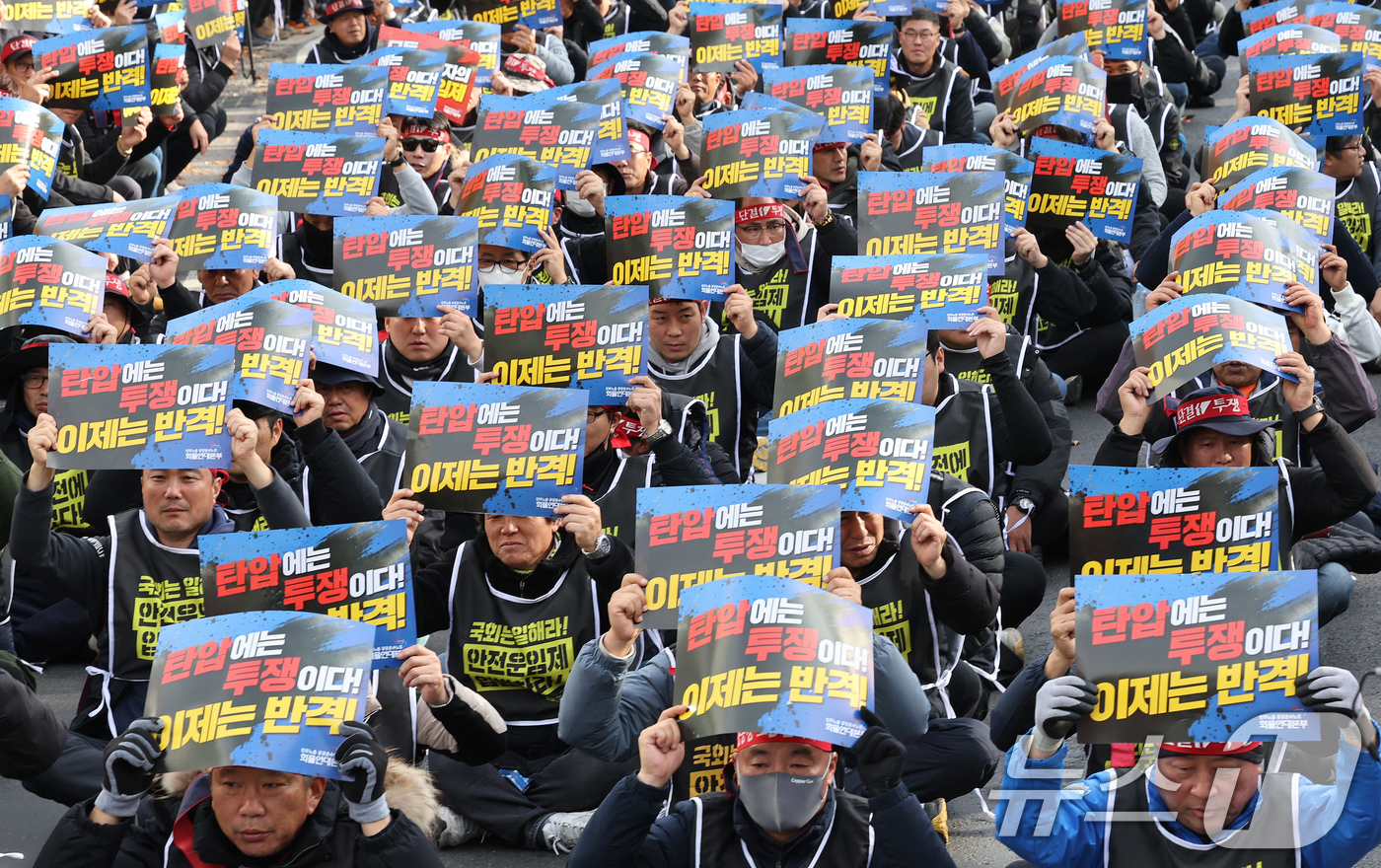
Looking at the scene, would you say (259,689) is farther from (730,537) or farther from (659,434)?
(659,434)

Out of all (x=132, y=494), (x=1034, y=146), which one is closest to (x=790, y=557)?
(x=132, y=494)

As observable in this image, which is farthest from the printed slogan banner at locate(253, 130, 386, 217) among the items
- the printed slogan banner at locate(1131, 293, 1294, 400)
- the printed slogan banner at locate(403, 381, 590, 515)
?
the printed slogan banner at locate(1131, 293, 1294, 400)

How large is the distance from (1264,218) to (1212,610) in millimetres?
3407

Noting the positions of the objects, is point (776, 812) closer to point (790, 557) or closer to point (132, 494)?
point (790, 557)

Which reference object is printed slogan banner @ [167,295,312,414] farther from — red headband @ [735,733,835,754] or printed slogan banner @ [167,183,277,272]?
red headband @ [735,733,835,754]

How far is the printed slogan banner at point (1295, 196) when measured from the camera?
7.82m

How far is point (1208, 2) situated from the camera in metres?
15.2

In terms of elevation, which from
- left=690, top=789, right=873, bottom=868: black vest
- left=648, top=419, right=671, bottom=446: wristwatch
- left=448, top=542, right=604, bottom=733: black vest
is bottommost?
left=448, top=542, right=604, bottom=733: black vest

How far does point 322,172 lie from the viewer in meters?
8.55

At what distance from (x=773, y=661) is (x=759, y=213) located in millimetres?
4616

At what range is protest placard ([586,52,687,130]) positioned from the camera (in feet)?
32.6

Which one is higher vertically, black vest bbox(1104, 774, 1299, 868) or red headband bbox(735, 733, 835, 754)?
red headband bbox(735, 733, 835, 754)

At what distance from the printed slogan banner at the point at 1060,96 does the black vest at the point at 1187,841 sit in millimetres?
5905

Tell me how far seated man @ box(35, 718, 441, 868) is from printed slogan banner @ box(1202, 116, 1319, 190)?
229 inches
